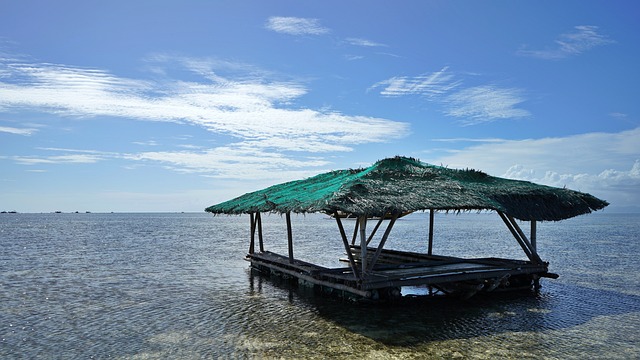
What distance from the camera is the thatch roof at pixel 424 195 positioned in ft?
40.1

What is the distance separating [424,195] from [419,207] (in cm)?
96

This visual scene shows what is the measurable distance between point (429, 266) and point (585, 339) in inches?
215

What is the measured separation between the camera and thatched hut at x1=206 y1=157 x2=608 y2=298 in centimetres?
1234

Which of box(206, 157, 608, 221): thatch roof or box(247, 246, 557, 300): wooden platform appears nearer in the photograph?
box(206, 157, 608, 221): thatch roof

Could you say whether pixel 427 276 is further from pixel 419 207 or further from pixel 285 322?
pixel 285 322

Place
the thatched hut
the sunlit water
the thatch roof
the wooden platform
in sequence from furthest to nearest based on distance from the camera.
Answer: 1. the wooden platform
2. the thatched hut
3. the thatch roof
4. the sunlit water

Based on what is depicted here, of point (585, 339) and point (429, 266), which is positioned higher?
point (429, 266)

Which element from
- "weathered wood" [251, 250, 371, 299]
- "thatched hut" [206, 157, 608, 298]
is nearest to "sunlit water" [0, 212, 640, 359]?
"weathered wood" [251, 250, 371, 299]

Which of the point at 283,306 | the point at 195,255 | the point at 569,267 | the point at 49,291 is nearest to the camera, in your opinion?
the point at 283,306

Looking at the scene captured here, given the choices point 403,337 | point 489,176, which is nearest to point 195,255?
point 489,176

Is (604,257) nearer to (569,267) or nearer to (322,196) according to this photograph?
(569,267)

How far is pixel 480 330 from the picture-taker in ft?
35.4

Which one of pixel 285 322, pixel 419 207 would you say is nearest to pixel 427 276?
pixel 419 207

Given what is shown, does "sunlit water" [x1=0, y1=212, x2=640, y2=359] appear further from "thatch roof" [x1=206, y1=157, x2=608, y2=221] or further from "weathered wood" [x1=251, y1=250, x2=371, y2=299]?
"thatch roof" [x1=206, y1=157, x2=608, y2=221]
